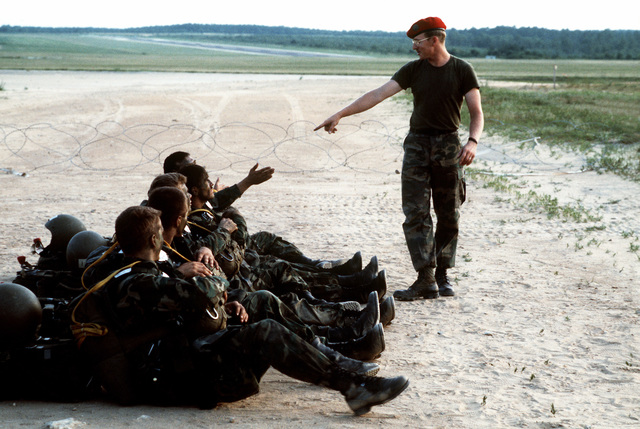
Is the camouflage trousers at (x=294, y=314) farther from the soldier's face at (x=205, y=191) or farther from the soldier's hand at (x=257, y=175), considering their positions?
the soldier's hand at (x=257, y=175)

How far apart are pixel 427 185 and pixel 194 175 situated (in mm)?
1951

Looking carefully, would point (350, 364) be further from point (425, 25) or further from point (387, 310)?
point (425, 25)

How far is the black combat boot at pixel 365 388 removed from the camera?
12.7 ft

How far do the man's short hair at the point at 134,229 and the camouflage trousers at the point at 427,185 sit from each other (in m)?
2.85

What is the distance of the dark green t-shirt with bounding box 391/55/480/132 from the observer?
20.0 ft

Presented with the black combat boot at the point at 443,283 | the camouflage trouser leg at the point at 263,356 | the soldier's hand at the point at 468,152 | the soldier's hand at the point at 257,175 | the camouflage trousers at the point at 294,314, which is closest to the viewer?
the camouflage trouser leg at the point at 263,356

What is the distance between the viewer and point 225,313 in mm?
4086

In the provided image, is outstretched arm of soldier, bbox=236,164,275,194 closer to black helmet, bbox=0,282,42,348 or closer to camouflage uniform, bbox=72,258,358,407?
black helmet, bbox=0,282,42,348

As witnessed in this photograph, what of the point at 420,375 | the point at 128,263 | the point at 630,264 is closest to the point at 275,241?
the point at 420,375

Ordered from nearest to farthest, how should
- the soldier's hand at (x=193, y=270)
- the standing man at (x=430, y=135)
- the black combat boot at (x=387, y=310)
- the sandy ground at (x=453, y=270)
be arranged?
the soldier's hand at (x=193, y=270) < the sandy ground at (x=453, y=270) < the black combat boot at (x=387, y=310) < the standing man at (x=430, y=135)

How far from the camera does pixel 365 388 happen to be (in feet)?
12.8

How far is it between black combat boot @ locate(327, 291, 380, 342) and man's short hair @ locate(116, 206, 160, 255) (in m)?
1.51

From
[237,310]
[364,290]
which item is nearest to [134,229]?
[237,310]

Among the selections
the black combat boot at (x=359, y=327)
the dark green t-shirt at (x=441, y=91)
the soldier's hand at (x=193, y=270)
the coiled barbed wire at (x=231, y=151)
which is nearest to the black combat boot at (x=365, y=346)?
the black combat boot at (x=359, y=327)
